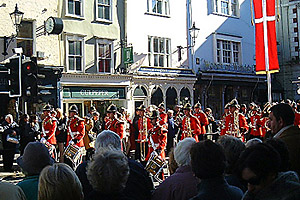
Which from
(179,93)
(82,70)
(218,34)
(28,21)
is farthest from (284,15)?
(28,21)

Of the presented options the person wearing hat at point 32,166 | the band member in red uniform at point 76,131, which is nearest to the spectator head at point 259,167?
the person wearing hat at point 32,166

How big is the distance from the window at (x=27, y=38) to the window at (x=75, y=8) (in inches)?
82.9

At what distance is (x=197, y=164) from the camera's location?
3.26 meters

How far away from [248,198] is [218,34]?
24.5 metres

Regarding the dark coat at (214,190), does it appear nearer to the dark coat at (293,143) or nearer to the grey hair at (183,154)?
the grey hair at (183,154)

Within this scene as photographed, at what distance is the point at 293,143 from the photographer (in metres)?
4.55

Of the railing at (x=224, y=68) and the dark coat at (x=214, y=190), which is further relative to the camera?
the railing at (x=224, y=68)

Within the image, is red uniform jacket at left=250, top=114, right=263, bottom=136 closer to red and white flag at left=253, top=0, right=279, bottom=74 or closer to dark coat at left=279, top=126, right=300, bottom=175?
red and white flag at left=253, top=0, right=279, bottom=74

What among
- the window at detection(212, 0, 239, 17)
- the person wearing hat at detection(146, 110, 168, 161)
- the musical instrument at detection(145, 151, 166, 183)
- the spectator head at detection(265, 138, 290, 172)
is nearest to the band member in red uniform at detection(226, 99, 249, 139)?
the person wearing hat at detection(146, 110, 168, 161)

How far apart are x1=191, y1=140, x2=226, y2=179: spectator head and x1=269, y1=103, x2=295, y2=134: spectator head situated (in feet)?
5.80

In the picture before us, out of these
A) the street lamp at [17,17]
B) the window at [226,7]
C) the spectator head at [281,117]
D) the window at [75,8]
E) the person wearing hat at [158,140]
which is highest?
the window at [226,7]

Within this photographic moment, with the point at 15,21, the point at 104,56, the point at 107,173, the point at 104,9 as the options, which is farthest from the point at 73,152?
the point at 104,9

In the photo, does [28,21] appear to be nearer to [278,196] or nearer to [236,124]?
[236,124]

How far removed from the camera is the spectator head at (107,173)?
325 cm
